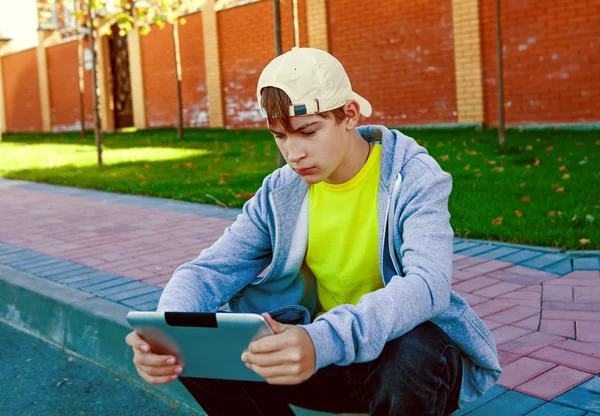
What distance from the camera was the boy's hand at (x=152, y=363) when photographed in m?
1.90

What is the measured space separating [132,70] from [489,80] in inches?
513

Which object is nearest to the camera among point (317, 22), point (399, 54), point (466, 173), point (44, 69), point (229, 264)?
point (229, 264)

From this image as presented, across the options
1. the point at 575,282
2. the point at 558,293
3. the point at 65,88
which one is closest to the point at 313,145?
the point at 558,293

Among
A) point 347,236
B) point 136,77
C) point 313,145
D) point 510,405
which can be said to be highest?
point 136,77

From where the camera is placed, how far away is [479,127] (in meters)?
14.3

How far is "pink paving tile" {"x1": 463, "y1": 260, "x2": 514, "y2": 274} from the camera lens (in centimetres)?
450

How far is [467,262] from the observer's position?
4.71 m

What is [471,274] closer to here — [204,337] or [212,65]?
[204,337]

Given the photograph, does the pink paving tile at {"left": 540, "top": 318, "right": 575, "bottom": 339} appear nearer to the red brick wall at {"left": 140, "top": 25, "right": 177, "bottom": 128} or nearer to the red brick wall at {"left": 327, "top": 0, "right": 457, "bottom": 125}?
the red brick wall at {"left": 327, "top": 0, "right": 457, "bottom": 125}

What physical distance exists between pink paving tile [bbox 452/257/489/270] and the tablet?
2.91 meters

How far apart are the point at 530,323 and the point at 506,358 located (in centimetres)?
48

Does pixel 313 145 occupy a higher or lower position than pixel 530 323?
higher

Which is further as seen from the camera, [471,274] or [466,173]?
[466,173]

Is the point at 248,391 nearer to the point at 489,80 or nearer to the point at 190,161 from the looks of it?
the point at 190,161
